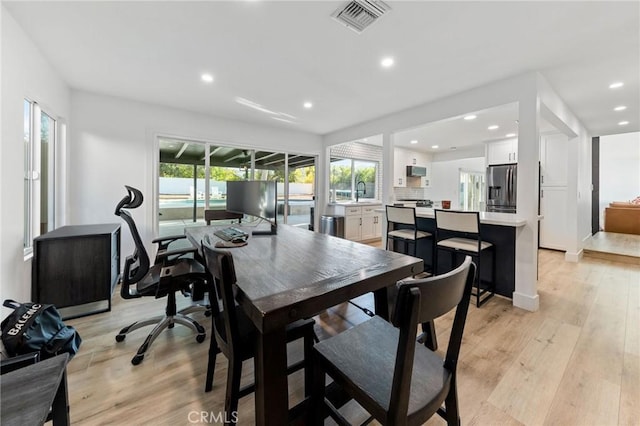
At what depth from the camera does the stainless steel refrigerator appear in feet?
15.5

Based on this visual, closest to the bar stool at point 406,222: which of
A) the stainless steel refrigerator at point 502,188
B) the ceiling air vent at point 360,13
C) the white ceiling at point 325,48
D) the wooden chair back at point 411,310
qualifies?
the white ceiling at point 325,48

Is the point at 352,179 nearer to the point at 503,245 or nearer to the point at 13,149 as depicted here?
the point at 503,245

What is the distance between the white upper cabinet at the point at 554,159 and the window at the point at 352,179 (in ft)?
11.4

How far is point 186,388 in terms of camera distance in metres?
1.54

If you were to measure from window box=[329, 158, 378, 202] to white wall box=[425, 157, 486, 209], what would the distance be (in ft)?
6.63

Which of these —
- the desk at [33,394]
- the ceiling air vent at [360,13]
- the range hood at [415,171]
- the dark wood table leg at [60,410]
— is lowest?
the dark wood table leg at [60,410]

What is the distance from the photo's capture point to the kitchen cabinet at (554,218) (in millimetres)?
4719

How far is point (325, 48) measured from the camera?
2.32 m

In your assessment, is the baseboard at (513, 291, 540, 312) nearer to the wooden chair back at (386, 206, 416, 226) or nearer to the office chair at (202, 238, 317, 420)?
the wooden chair back at (386, 206, 416, 226)

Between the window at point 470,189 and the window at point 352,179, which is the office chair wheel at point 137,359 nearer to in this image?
the window at point 352,179

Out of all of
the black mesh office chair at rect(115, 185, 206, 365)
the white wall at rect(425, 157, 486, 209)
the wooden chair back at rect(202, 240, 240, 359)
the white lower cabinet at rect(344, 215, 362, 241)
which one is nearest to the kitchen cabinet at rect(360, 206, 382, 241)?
the white lower cabinet at rect(344, 215, 362, 241)

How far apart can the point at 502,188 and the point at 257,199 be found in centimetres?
483

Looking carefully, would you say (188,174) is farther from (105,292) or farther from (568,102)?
(568,102)

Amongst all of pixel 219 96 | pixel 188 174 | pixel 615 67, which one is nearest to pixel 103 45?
pixel 219 96
